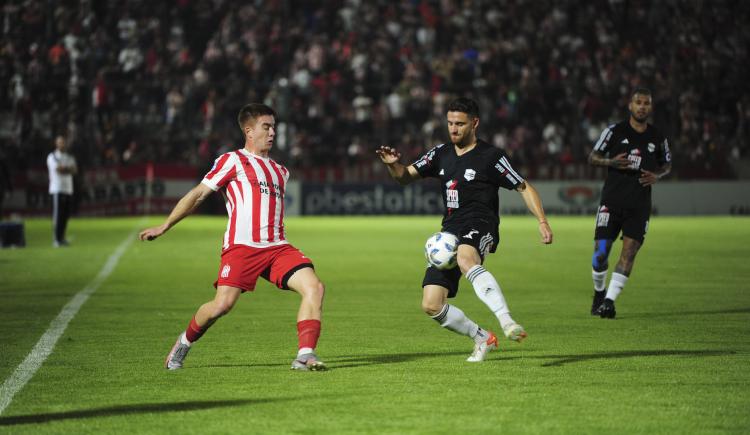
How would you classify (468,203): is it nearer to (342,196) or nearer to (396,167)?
(396,167)

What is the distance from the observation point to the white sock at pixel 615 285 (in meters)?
11.7

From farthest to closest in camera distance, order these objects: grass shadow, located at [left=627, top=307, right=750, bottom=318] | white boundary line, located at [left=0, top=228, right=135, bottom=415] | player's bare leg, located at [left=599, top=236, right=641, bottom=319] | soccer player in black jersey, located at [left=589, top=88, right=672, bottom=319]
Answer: soccer player in black jersey, located at [left=589, top=88, right=672, bottom=319]
grass shadow, located at [left=627, top=307, right=750, bottom=318]
player's bare leg, located at [left=599, top=236, right=641, bottom=319]
white boundary line, located at [left=0, top=228, right=135, bottom=415]

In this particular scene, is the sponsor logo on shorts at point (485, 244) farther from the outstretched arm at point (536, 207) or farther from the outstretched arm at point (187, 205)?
the outstretched arm at point (187, 205)

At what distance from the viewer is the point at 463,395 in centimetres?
702

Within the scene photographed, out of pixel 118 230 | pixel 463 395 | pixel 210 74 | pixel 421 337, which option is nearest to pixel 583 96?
pixel 210 74

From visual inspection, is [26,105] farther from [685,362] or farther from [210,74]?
[685,362]

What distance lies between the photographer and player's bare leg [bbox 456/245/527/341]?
817 centimetres

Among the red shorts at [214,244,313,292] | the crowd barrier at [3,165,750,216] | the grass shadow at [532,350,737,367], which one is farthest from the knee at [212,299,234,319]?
the crowd barrier at [3,165,750,216]

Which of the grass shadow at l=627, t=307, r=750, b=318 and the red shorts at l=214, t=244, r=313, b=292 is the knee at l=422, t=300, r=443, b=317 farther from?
the grass shadow at l=627, t=307, r=750, b=318

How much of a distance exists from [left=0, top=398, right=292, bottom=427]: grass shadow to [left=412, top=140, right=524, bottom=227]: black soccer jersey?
237cm

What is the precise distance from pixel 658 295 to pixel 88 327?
20.8ft

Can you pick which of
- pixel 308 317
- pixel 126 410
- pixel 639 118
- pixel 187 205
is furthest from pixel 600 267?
pixel 126 410

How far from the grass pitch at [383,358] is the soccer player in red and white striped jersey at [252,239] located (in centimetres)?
33

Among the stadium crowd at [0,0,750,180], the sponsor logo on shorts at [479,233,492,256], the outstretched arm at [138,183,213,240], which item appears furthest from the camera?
the stadium crowd at [0,0,750,180]
